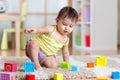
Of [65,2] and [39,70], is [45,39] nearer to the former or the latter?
[39,70]

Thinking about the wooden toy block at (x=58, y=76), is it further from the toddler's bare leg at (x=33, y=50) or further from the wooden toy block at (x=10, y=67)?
the toddler's bare leg at (x=33, y=50)

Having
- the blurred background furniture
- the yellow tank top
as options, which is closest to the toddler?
the yellow tank top

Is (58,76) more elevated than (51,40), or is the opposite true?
(51,40)

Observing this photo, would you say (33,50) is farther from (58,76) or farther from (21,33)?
(21,33)

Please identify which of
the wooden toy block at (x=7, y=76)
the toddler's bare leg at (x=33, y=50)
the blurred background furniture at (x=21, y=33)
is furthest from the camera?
the blurred background furniture at (x=21, y=33)

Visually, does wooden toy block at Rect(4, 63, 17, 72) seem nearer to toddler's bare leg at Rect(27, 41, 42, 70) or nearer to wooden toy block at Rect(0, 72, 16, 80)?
wooden toy block at Rect(0, 72, 16, 80)

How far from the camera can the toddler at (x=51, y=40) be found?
189cm

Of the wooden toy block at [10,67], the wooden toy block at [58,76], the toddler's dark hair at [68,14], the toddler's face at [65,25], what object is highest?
the toddler's dark hair at [68,14]

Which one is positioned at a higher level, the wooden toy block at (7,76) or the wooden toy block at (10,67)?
the wooden toy block at (10,67)

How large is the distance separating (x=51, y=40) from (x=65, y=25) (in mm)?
124

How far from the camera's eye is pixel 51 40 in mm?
1956

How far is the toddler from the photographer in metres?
1.89

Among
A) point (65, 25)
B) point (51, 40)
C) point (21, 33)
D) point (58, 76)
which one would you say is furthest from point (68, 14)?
point (21, 33)

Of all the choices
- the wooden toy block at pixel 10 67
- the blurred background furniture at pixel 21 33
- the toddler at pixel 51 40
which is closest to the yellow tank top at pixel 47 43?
the toddler at pixel 51 40
